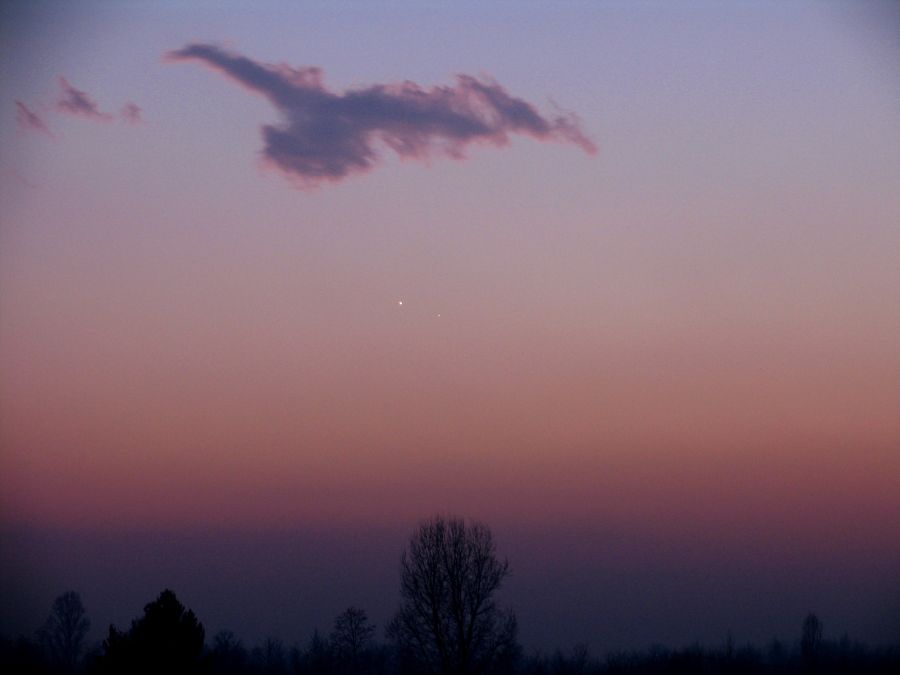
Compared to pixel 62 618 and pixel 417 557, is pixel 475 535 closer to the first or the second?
pixel 417 557

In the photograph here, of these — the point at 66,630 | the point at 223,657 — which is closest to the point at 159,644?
the point at 223,657

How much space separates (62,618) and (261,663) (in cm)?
3240

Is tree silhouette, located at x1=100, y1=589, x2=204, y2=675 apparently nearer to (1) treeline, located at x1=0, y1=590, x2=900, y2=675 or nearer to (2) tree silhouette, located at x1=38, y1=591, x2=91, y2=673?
(1) treeline, located at x1=0, y1=590, x2=900, y2=675

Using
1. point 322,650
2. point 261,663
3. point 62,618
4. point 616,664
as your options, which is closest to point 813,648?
point 616,664

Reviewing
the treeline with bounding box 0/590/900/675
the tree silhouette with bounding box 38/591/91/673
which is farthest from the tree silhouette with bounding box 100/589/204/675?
the tree silhouette with bounding box 38/591/91/673

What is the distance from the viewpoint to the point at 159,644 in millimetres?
36625

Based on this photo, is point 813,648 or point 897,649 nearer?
point 897,649

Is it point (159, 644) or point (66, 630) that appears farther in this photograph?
point (66, 630)

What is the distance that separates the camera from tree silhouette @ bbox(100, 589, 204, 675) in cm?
3638

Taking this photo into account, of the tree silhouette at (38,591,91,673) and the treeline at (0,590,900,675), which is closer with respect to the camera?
the treeline at (0,590,900,675)

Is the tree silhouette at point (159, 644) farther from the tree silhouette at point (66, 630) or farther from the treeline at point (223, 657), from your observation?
the tree silhouette at point (66, 630)

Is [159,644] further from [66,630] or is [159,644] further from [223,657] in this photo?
[66,630]

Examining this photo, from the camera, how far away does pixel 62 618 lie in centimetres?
14512

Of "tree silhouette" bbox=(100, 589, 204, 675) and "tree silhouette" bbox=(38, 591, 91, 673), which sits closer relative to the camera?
"tree silhouette" bbox=(100, 589, 204, 675)
